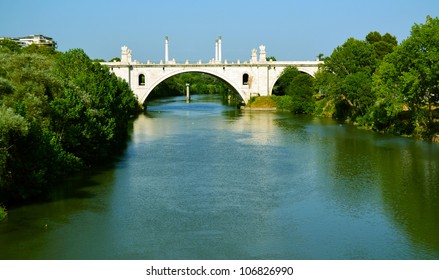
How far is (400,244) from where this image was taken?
1645 cm

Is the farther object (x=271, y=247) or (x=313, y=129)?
(x=313, y=129)

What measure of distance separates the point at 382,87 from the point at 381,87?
25 cm

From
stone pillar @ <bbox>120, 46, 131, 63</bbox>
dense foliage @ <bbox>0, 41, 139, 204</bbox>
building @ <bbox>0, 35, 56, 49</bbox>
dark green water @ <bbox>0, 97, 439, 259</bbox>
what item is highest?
building @ <bbox>0, 35, 56, 49</bbox>

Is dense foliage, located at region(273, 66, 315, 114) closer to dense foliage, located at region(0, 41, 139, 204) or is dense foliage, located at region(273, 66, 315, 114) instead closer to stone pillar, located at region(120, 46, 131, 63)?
stone pillar, located at region(120, 46, 131, 63)

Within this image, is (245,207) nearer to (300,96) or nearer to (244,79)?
(300,96)

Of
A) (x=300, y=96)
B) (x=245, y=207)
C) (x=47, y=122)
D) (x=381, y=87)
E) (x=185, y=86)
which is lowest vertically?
(x=245, y=207)

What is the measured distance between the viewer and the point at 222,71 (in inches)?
2648

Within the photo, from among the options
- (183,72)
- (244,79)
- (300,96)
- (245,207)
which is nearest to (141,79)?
(183,72)

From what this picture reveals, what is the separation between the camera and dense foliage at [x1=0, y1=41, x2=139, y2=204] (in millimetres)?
20106

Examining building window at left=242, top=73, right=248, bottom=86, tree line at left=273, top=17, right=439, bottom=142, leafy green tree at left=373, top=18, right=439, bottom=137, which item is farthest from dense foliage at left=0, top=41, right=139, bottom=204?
building window at left=242, top=73, right=248, bottom=86

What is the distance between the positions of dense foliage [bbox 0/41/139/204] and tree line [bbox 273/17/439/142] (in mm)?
17111
